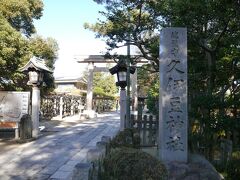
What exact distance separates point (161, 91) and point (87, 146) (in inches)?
219

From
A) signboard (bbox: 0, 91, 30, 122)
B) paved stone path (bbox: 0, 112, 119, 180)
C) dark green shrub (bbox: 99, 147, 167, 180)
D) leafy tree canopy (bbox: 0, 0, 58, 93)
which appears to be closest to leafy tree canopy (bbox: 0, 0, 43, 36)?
leafy tree canopy (bbox: 0, 0, 58, 93)

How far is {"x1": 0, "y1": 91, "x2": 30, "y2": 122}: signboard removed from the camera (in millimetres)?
15609

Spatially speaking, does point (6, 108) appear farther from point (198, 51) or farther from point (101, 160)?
point (101, 160)

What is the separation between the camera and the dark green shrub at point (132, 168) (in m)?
5.36

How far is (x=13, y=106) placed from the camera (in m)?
15.8

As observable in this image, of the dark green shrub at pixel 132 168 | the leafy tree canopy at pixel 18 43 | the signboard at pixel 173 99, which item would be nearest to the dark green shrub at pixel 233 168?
the signboard at pixel 173 99

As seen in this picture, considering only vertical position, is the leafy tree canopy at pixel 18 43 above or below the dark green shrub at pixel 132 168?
above

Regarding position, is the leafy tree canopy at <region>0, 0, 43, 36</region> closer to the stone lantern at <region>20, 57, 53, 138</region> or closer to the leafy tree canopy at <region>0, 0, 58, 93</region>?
the leafy tree canopy at <region>0, 0, 58, 93</region>

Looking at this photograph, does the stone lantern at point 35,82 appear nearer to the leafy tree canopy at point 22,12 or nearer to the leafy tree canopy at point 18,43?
the leafy tree canopy at point 18,43

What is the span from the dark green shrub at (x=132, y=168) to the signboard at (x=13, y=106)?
10.8 meters

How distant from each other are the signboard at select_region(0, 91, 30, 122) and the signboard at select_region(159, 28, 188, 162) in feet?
28.5

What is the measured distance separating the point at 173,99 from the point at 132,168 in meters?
3.54

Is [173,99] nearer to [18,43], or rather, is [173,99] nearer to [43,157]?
[43,157]

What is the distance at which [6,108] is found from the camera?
51.8 ft
